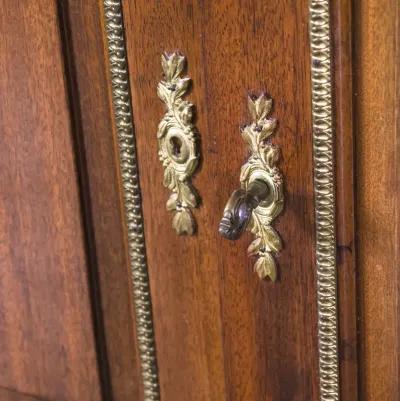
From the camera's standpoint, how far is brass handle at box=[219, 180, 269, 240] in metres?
0.56

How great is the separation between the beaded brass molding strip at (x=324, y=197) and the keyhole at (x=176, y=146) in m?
0.11

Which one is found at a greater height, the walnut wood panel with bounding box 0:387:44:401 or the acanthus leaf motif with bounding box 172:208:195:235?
the acanthus leaf motif with bounding box 172:208:195:235

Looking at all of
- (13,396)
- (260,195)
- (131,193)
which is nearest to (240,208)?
(260,195)

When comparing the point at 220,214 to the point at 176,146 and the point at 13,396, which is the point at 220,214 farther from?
the point at 13,396

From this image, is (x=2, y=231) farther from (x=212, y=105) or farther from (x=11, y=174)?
(x=212, y=105)

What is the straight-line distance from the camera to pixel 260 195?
23.5 inches

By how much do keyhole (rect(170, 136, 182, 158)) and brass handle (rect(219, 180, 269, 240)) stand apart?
0.22ft

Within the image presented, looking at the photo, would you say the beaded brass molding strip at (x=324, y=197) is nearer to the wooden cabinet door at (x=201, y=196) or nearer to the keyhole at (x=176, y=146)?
the wooden cabinet door at (x=201, y=196)

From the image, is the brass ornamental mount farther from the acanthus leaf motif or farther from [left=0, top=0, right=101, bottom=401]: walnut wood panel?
[left=0, top=0, right=101, bottom=401]: walnut wood panel

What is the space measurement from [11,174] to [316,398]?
1.03 feet

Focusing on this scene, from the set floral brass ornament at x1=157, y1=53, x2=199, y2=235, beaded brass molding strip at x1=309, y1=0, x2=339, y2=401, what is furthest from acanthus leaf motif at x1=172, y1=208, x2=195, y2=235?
beaded brass molding strip at x1=309, y1=0, x2=339, y2=401

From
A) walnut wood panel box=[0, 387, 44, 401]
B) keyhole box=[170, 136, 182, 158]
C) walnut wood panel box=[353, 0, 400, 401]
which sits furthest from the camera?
walnut wood panel box=[0, 387, 44, 401]

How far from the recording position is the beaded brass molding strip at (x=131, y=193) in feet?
2.10

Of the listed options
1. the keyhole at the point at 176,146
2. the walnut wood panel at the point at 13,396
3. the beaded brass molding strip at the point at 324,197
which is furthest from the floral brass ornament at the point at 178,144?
the walnut wood panel at the point at 13,396
